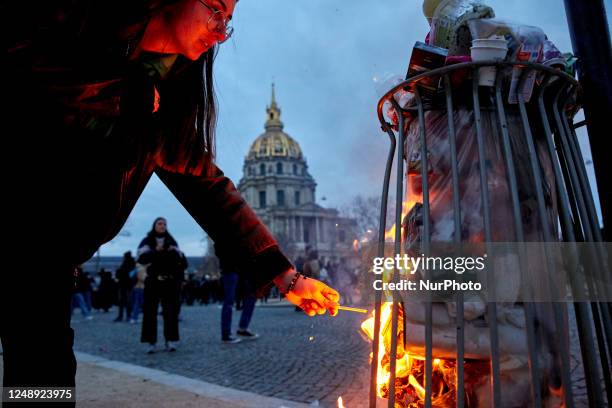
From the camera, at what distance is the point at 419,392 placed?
1816 millimetres

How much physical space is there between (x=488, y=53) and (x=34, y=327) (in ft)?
5.01

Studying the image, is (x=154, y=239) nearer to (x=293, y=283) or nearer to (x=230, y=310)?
(x=230, y=310)

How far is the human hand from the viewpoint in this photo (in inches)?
72.5

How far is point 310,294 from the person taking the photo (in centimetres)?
184

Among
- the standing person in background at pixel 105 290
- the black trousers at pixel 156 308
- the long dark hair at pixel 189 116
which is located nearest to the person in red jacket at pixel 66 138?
the long dark hair at pixel 189 116

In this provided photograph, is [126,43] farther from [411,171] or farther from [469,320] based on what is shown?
[469,320]

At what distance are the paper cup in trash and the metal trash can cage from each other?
0.11 feet

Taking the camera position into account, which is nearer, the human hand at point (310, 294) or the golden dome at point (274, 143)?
the human hand at point (310, 294)

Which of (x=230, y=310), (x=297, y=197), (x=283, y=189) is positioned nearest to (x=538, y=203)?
(x=230, y=310)

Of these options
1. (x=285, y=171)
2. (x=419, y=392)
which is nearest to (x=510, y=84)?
(x=419, y=392)

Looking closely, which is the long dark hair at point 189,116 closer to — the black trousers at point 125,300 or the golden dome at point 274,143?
the black trousers at point 125,300

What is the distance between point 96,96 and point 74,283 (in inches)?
20.2

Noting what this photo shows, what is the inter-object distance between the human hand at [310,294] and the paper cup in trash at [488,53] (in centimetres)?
92

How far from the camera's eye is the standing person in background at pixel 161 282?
637cm
